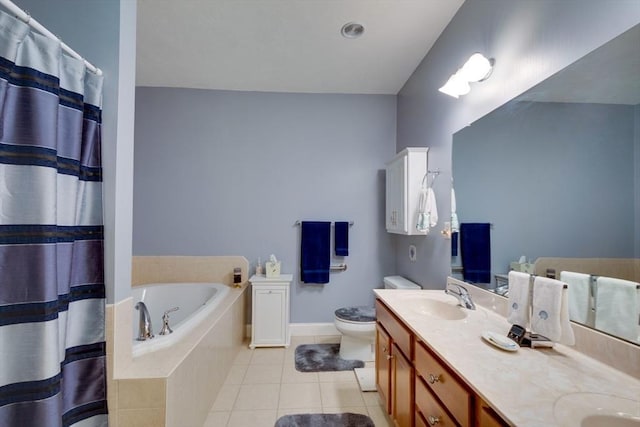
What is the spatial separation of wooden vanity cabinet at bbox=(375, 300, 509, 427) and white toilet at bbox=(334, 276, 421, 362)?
43 centimetres

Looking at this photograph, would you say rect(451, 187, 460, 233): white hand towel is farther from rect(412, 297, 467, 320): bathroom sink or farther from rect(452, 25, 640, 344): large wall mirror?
rect(412, 297, 467, 320): bathroom sink

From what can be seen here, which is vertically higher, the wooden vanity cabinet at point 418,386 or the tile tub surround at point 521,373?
the tile tub surround at point 521,373

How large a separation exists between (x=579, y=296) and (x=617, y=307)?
0.11m

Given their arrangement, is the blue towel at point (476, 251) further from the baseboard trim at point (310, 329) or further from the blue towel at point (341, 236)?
the baseboard trim at point (310, 329)

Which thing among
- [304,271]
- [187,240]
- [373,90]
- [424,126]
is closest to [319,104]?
[373,90]

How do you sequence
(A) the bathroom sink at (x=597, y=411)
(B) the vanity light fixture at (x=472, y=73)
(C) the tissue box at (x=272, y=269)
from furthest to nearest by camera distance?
(C) the tissue box at (x=272, y=269)
(B) the vanity light fixture at (x=472, y=73)
(A) the bathroom sink at (x=597, y=411)

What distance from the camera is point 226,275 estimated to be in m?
2.90

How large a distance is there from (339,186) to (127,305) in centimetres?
222

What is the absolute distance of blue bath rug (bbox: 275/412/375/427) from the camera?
5.35 feet

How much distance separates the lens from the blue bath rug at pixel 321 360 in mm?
→ 2265

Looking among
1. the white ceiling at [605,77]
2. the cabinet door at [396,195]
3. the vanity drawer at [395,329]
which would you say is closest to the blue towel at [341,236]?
the cabinet door at [396,195]

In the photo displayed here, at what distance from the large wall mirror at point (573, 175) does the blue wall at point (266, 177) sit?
159 cm

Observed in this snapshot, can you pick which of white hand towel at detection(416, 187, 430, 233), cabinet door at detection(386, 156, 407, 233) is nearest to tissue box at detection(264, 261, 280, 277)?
cabinet door at detection(386, 156, 407, 233)

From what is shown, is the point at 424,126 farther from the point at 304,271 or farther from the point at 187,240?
the point at 187,240
